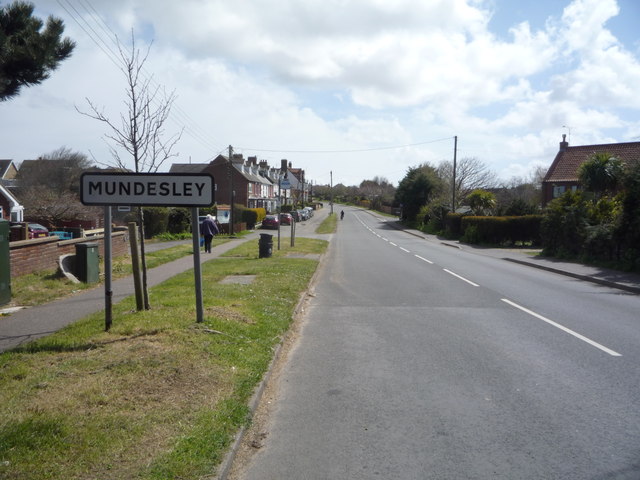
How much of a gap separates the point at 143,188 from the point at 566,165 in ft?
161

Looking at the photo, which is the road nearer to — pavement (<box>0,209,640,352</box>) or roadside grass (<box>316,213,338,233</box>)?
pavement (<box>0,209,640,352</box>)

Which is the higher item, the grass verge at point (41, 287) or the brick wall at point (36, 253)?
the brick wall at point (36, 253)

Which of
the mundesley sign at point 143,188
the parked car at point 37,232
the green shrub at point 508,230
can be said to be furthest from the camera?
the green shrub at point 508,230

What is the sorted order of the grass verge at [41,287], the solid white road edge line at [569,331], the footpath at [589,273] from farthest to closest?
the footpath at [589,273] < the grass verge at [41,287] < the solid white road edge line at [569,331]

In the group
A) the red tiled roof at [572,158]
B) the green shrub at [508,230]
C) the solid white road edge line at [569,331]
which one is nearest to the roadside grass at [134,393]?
the solid white road edge line at [569,331]

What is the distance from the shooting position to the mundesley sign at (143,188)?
23.8 feet

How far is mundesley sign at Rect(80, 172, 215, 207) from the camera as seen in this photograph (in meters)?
7.24

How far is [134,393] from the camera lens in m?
4.97

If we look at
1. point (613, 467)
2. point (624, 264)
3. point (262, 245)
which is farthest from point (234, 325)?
point (624, 264)

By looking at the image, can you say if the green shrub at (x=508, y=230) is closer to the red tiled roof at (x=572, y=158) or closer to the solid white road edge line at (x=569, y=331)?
the red tiled roof at (x=572, y=158)

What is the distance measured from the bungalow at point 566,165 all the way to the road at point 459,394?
40.2 metres

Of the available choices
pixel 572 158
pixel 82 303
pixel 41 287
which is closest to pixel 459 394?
pixel 82 303

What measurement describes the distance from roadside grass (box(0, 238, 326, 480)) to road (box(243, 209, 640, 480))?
1.53 feet

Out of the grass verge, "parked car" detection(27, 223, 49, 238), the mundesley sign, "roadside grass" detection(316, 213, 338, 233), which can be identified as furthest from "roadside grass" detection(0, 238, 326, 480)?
"roadside grass" detection(316, 213, 338, 233)
